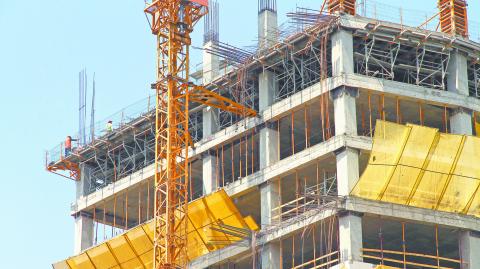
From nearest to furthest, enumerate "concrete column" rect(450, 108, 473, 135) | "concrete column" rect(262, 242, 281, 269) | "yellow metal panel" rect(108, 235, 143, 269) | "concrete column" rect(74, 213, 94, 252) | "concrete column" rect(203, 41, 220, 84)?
"concrete column" rect(262, 242, 281, 269)
"concrete column" rect(450, 108, 473, 135)
"concrete column" rect(203, 41, 220, 84)
"yellow metal panel" rect(108, 235, 143, 269)
"concrete column" rect(74, 213, 94, 252)

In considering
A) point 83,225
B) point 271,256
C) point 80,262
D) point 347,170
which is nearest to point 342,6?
point 347,170

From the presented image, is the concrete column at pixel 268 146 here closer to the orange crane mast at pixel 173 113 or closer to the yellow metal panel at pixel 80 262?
the orange crane mast at pixel 173 113

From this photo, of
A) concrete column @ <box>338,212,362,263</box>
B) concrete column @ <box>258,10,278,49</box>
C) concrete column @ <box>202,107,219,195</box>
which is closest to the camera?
concrete column @ <box>338,212,362,263</box>

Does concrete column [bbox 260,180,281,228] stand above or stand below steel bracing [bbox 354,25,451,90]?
below

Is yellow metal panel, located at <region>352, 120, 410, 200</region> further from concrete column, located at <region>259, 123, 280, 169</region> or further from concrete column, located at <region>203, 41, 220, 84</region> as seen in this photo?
concrete column, located at <region>203, 41, 220, 84</region>

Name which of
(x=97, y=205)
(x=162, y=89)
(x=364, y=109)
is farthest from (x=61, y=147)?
(x=364, y=109)

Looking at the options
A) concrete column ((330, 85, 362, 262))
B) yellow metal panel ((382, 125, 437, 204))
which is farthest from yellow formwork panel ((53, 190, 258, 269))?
yellow metal panel ((382, 125, 437, 204))

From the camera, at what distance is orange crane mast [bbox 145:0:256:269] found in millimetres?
100750

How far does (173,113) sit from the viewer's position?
338 feet

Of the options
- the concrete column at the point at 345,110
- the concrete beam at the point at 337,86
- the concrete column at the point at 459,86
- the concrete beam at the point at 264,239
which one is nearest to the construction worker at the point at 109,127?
the concrete beam at the point at 337,86

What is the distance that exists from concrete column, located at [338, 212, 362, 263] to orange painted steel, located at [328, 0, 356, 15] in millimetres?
14169

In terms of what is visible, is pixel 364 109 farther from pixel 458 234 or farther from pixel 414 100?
pixel 458 234

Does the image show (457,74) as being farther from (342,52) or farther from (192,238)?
(192,238)

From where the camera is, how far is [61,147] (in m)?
118
